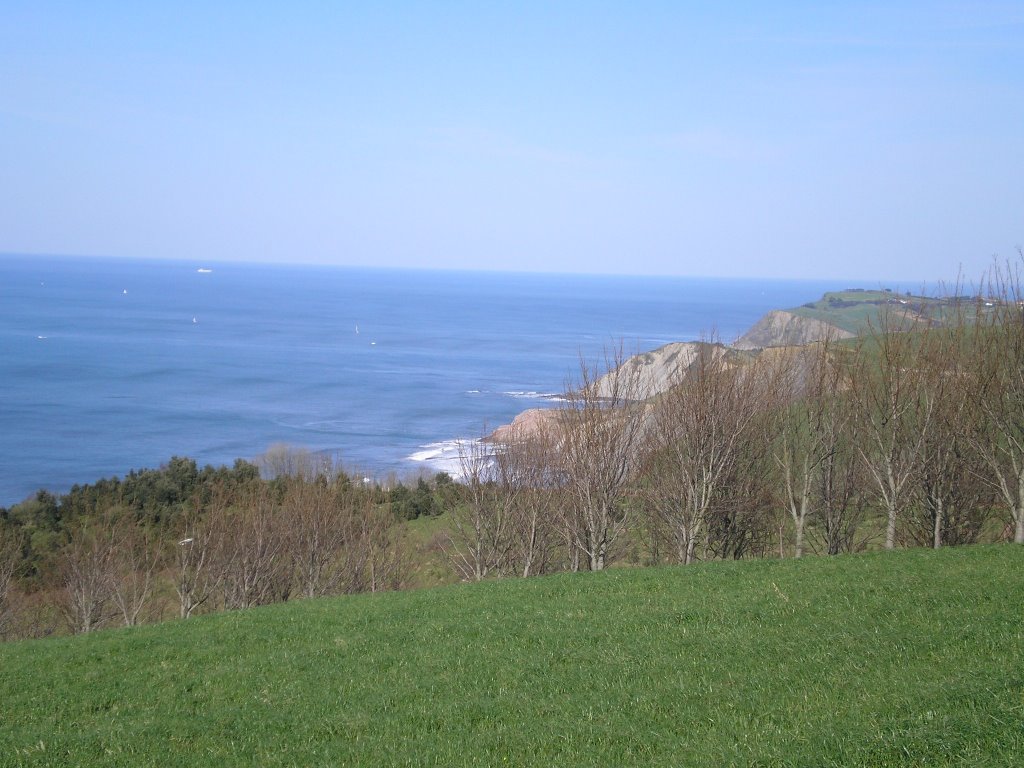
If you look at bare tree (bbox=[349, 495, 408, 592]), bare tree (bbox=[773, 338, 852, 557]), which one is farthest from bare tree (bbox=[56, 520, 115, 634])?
bare tree (bbox=[773, 338, 852, 557])

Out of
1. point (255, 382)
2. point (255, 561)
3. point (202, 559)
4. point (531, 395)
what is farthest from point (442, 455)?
point (202, 559)

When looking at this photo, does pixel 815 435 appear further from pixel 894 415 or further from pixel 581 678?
pixel 581 678

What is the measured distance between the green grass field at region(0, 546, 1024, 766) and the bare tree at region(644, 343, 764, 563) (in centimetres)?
494

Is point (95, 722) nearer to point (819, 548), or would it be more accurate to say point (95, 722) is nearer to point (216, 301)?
point (819, 548)

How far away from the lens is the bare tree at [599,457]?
20.4 meters

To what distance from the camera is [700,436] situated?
1958 cm

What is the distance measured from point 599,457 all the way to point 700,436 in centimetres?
248

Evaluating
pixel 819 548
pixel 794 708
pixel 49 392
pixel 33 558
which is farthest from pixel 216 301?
pixel 794 708

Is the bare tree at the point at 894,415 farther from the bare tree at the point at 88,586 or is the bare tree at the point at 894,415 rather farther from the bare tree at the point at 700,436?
the bare tree at the point at 88,586

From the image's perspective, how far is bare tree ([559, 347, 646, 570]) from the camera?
20.4 metres

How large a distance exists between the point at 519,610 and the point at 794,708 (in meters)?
6.08

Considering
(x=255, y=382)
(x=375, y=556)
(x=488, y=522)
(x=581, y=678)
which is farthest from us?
(x=255, y=382)

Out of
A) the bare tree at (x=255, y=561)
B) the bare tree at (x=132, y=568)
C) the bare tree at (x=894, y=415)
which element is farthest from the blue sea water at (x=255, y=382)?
the bare tree at (x=255, y=561)

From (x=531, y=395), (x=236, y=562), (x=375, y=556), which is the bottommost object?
(x=531, y=395)
